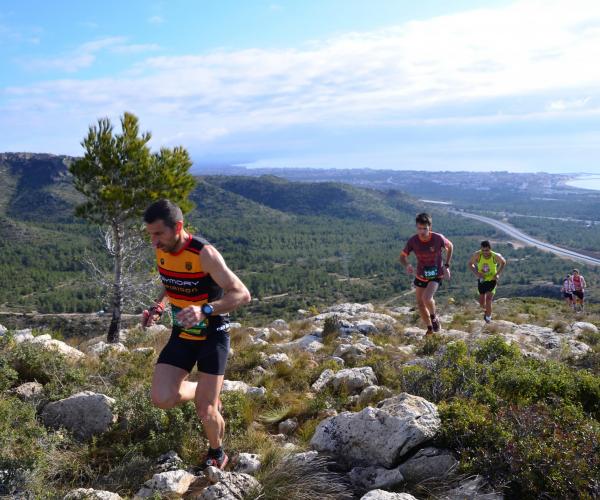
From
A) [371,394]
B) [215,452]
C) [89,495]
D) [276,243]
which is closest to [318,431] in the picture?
[215,452]

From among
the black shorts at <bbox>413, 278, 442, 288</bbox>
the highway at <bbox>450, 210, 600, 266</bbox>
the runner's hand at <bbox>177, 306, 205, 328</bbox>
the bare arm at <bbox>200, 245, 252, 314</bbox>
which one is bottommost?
the highway at <bbox>450, 210, 600, 266</bbox>

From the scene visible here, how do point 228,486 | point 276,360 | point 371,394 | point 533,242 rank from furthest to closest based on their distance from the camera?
point 533,242 → point 276,360 → point 371,394 → point 228,486

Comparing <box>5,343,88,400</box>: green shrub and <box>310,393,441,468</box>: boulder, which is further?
<box>5,343,88,400</box>: green shrub

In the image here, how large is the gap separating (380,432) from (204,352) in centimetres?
157

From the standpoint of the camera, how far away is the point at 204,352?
3594 millimetres

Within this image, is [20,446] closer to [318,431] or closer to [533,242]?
A: [318,431]

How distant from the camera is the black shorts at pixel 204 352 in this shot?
11.7 ft

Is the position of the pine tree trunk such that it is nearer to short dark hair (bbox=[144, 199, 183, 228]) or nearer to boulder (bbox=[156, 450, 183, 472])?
boulder (bbox=[156, 450, 183, 472])

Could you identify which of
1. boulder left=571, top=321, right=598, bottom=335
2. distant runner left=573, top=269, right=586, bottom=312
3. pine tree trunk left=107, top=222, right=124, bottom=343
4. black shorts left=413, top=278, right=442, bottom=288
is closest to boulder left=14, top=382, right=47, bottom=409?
black shorts left=413, top=278, right=442, bottom=288

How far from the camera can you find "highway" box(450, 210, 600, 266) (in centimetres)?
8844

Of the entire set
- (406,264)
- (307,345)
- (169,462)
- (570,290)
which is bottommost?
(570,290)

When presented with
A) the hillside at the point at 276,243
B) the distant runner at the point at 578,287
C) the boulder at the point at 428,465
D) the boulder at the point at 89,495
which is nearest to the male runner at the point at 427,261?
the boulder at the point at 428,465

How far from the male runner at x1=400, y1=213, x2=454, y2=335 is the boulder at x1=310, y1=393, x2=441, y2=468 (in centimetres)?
413

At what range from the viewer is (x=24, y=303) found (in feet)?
162
